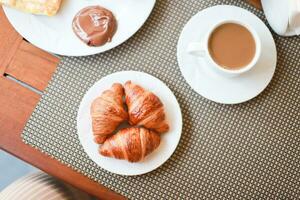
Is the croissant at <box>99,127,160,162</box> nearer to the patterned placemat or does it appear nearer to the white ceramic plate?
the patterned placemat

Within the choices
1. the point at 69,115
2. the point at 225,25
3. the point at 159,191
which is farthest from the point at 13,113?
the point at 225,25

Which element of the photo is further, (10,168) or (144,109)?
(10,168)

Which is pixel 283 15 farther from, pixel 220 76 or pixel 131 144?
pixel 131 144

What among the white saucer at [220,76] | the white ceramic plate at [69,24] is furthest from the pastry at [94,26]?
the white saucer at [220,76]

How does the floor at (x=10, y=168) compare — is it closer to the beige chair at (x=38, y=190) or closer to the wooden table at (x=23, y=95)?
the beige chair at (x=38, y=190)

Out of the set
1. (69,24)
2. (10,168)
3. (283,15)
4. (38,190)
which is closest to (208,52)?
(283,15)

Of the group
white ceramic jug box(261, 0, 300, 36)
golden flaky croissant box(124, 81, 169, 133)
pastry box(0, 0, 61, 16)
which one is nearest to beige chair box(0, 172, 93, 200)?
golden flaky croissant box(124, 81, 169, 133)
